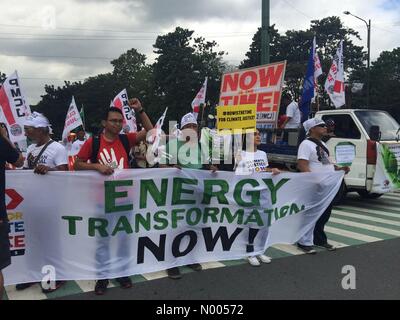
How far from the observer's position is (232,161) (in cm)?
596

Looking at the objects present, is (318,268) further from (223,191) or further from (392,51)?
(392,51)

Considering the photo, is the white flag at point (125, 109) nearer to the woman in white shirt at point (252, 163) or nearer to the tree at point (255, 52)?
the woman in white shirt at point (252, 163)

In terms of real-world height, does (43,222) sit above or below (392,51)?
below

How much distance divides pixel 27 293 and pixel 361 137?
7237mm

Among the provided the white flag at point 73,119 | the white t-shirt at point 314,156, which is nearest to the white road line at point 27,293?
the white t-shirt at point 314,156

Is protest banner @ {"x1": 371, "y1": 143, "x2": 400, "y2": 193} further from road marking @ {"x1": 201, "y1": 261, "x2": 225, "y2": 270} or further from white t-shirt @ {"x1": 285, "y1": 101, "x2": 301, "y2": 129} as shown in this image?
road marking @ {"x1": 201, "y1": 261, "x2": 225, "y2": 270}

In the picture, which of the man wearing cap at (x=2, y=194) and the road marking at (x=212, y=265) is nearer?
the man wearing cap at (x=2, y=194)

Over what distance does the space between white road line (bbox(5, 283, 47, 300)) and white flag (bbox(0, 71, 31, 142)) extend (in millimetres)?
3730

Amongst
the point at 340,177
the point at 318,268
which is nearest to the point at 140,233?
the point at 318,268

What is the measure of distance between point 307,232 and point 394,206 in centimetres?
472

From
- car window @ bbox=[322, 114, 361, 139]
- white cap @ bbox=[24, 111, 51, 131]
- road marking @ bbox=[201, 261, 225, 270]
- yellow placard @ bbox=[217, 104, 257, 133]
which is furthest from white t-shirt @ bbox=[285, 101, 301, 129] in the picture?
white cap @ bbox=[24, 111, 51, 131]

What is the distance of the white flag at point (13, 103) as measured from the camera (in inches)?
302

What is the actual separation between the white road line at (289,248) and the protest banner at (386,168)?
3.64 metres
